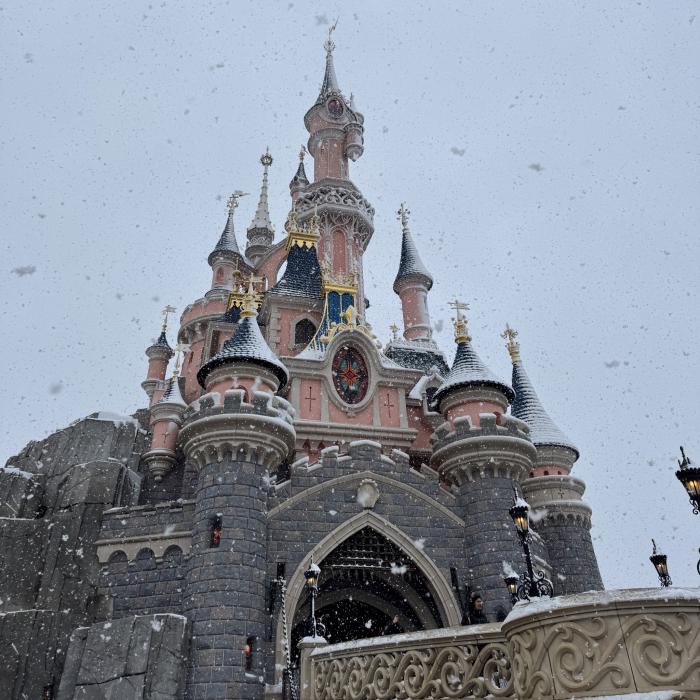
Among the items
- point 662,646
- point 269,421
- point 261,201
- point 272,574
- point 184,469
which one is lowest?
point 662,646

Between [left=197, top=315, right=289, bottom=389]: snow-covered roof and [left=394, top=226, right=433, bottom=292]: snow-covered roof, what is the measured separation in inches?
707

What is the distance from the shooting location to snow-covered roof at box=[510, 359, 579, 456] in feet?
82.1

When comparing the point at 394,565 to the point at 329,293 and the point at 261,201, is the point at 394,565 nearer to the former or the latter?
the point at 329,293

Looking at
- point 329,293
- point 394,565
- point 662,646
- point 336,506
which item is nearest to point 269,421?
point 336,506

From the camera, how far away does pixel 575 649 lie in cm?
598

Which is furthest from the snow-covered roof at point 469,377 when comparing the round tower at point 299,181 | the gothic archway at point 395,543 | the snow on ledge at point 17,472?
the round tower at point 299,181

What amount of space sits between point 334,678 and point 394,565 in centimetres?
914

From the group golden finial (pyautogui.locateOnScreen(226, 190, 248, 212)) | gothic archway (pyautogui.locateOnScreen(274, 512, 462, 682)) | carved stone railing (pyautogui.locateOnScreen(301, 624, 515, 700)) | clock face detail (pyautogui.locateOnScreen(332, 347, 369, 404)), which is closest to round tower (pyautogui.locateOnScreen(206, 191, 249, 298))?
golden finial (pyautogui.locateOnScreen(226, 190, 248, 212))

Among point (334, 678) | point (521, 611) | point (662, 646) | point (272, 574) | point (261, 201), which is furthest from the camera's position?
point (261, 201)

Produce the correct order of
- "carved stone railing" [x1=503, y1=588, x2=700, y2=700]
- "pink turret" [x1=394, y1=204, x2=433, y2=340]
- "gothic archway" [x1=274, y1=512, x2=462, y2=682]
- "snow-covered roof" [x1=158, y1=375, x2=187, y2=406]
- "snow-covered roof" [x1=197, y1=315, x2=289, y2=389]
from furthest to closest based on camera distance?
"pink turret" [x1=394, y1=204, x2=433, y2=340] → "snow-covered roof" [x1=158, y1=375, x2=187, y2=406] → "snow-covered roof" [x1=197, y1=315, x2=289, y2=389] → "gothic archway" [x1=274, y1=512, x2=462, y2=682] → "carved stone railing" [x1=503, y1=588, x2=700, y2=700]

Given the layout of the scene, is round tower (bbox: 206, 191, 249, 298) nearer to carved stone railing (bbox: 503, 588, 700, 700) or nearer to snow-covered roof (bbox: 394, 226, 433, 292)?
snow-covered roof (bbox: 394, 226, 433, 292)

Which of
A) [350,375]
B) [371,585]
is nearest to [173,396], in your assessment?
[350,375]

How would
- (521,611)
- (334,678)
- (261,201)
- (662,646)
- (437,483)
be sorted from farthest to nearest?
(261,201) → (437,483) → (334,678) → (521,611) → (662,646)

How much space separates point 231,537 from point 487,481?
776 cm
